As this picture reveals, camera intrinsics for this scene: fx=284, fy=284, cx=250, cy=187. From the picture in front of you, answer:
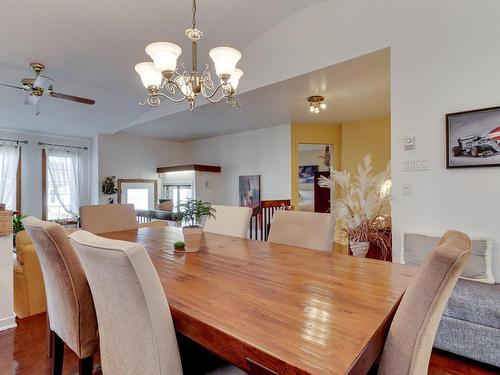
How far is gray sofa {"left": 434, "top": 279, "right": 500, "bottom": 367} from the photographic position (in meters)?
1.76

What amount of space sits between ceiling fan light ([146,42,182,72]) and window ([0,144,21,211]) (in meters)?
5.16

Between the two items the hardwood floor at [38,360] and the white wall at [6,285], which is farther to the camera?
the white wall at [6,285]

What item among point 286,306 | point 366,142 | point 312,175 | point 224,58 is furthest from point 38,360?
point 312,175

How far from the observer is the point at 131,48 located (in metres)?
3.55

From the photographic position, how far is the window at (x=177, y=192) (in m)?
6.42

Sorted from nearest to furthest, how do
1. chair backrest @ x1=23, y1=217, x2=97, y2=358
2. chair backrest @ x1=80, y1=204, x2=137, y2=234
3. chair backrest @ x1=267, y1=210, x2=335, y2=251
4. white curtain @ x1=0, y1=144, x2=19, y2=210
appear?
1. chair backrest @ x1=23, y1=217, x2=97, y2=358
2. chair backrest @ x1=267, y1=210, x2=335, y2=251
3. chair backrest @ x1=80, y1=204, x2=137, y2=234
4. white curtain @ x1=0, y1=144, x2=19, y2=210

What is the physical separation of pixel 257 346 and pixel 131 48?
385 cm

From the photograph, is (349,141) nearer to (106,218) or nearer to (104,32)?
(104,32)

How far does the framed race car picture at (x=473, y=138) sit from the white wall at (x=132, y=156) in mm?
6109

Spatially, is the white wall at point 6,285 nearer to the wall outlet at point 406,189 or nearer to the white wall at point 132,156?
the wall outlet at point 406,189

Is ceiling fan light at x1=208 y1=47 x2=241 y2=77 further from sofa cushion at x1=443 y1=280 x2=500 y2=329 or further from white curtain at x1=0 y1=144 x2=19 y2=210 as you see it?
white curtain at x1=0 y1=144 x2=19 y2=210

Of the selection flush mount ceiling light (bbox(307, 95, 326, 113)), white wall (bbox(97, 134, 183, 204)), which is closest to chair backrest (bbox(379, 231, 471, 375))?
flush mount ceiling light (bbox(307, 95, 326, 113))

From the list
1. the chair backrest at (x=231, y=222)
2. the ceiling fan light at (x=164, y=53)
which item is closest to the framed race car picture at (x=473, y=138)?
the chair backrest at (x=231, y=222)

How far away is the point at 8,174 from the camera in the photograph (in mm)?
5320
